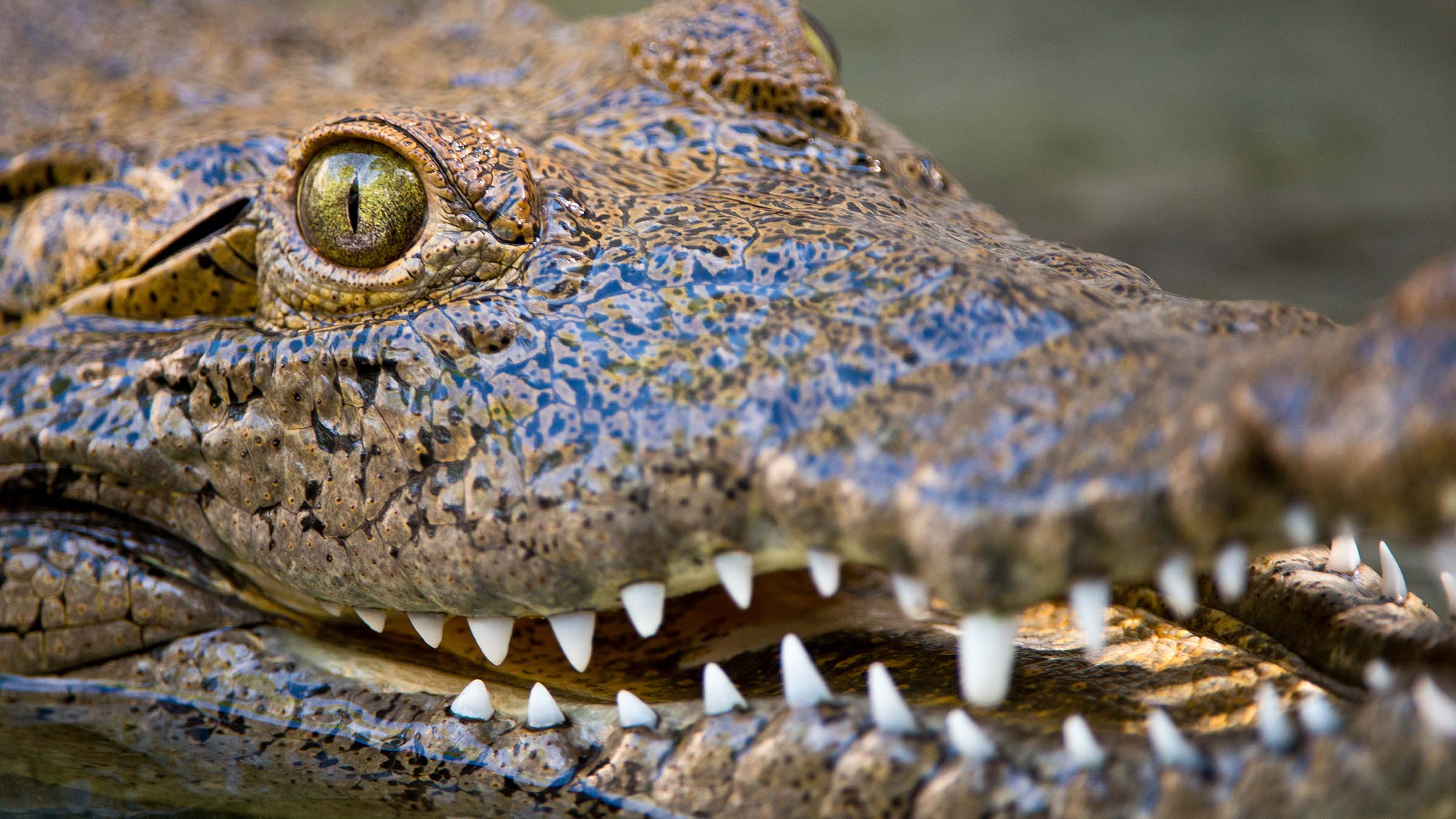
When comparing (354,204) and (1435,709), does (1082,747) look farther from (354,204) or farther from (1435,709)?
(354,204)

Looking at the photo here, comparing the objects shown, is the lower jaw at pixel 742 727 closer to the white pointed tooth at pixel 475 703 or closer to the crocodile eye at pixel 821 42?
the white pointed tooth at pixel 475 703

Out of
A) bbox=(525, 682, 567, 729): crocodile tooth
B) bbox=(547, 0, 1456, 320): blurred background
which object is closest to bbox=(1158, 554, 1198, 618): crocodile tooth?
bbox=(525, 682, 567, 729): crocodile tooth

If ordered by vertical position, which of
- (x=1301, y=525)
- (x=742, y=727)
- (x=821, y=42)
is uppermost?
(x=821, y=42)

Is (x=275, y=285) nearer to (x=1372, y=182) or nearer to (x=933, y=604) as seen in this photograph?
(x=933, y=604)

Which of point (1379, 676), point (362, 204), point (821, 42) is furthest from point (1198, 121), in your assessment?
point (1379, 676)

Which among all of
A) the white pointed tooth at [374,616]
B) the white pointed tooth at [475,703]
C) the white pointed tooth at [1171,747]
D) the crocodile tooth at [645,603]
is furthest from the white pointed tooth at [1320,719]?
the white pointed tooth at [374,616]

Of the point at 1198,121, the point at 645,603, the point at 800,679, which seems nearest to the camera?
the point at 800,679
